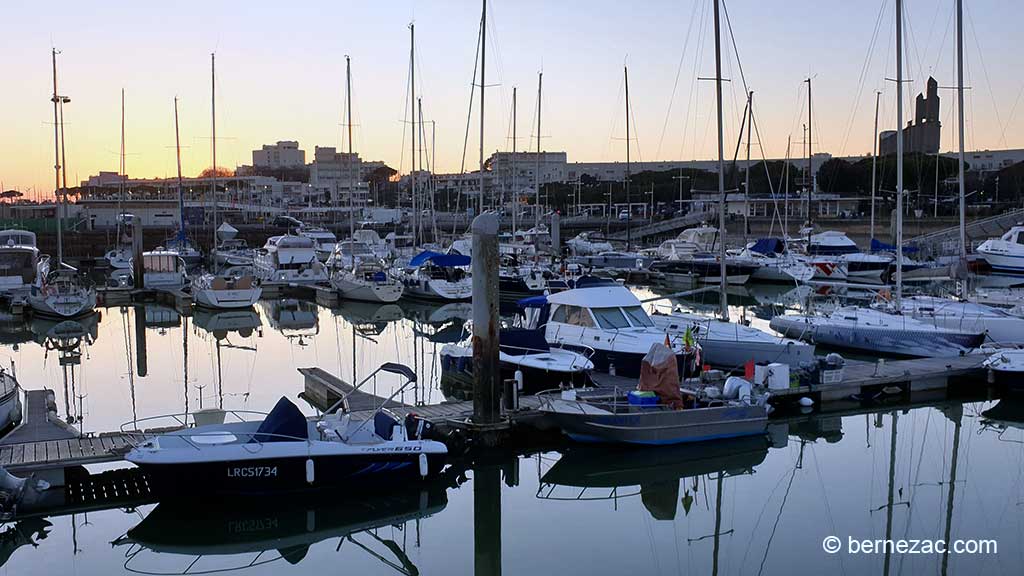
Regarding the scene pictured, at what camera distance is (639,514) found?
14.0 m

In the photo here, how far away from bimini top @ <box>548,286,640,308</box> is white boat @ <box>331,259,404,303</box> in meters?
18.5

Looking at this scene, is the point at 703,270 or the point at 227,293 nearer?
the point at 227,293

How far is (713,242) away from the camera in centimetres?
5725

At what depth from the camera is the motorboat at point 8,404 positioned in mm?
16609

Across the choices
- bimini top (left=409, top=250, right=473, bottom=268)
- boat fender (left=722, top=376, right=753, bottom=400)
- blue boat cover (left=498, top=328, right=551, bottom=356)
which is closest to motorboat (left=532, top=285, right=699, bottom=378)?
blue boat cover (left=498, top=328, right=551, bottom=356)

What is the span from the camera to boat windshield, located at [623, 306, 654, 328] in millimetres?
21359

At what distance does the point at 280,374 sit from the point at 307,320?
1220 centimetres

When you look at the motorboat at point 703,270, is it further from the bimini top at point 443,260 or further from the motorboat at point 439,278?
the bimini top at point 443,260

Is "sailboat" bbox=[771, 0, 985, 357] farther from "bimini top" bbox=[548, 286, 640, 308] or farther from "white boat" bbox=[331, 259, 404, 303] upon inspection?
"white boat" bbox=[331, 259, 404, 303]

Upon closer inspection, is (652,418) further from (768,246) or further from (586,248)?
(586,248)

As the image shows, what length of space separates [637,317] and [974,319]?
10.3m

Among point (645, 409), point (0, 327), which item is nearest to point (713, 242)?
point (0, 327)

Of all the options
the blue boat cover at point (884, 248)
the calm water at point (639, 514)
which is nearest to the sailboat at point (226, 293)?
the calm water at point (639, 514)

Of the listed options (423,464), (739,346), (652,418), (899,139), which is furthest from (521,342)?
(899,139)
